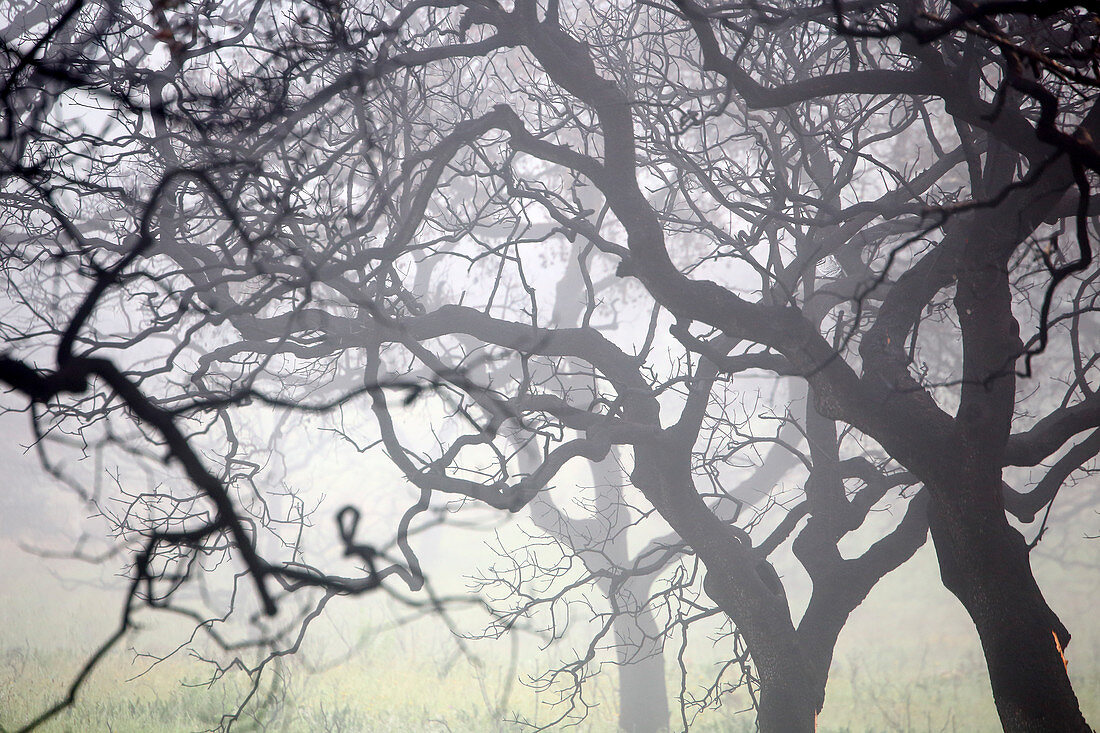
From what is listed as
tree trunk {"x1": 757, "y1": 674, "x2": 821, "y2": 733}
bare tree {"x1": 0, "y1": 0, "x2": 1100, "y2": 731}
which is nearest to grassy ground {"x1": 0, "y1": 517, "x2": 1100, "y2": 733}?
tree trunk {"x1": 757, "y1": 674, "x2": 821, "y2": 733}

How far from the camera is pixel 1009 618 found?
13.8 feet

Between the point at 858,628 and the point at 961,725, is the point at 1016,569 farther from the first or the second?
the point at 858,628

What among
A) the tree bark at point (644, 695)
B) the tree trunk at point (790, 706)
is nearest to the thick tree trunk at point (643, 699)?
the tree bark at point (644, 695)

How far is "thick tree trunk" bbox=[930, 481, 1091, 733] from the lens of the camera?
4.10 meters

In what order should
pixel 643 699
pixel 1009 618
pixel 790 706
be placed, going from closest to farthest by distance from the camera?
pixel 1009 618 < pixel 790 706 < pixel 643 699

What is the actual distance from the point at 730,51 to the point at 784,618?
4.95 m

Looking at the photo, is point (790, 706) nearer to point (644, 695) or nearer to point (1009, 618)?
point (1009, 618)

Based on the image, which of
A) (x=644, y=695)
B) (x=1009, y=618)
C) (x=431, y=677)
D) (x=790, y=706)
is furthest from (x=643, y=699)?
(x=1009, y=618)

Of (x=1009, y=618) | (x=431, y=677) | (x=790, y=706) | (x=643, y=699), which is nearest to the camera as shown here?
(x=1009, y=618)

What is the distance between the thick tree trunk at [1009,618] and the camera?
4.10 m

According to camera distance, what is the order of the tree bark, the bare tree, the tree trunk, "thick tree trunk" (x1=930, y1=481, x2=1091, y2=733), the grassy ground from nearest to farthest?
1. the bare tree
2. "thick tree trunk" (x1=930, y1=481, x2=1091, y2=733)
3. the tree trunk
4. the tree bark
5. the grassy ground

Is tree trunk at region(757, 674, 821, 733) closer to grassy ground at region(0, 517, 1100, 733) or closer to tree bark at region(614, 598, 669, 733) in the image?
grassy ground at region(0, 517, 1100, 733)

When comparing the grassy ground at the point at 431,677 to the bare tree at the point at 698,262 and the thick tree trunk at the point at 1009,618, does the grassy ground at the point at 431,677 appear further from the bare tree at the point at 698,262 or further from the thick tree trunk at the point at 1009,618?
the thick tree trunk at the point at 1009,618

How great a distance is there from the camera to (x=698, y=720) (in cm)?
1214
